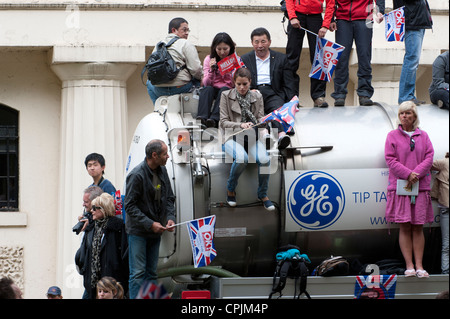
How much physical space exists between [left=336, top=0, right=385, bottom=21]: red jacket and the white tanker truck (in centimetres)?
165

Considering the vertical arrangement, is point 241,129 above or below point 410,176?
above

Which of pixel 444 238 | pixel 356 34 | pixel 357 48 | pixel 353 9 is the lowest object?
pixel 444 238

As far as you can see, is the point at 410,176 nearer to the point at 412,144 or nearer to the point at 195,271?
the point at 412,144

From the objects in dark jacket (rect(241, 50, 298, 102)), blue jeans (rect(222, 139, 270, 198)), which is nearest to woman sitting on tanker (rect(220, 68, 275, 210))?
blue jeans (rect(222, 139, 270, 198))

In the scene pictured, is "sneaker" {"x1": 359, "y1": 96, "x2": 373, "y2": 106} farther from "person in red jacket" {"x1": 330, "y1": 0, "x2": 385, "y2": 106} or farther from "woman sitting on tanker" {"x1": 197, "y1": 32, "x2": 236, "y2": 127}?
"woman sitting on tanker" {"x1": 197, "y1": 32, "x2": 236, "y2": 127}

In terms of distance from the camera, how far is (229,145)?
29.6ft

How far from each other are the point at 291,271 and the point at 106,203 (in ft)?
6.67

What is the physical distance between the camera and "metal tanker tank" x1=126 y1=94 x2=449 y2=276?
29.7 feet

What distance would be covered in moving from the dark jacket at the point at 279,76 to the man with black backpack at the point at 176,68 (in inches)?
21.6

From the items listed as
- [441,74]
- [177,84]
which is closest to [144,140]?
[177,84]

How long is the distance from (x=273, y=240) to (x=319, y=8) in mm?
2896

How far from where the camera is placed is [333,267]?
8.78 meters

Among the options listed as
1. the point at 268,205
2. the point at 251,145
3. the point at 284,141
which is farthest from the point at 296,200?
the point at 251,145

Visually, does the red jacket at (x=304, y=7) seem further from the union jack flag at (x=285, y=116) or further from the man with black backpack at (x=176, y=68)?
the union jack flag at (x=285, y=116)
